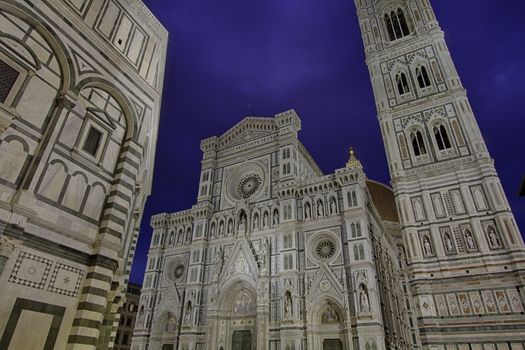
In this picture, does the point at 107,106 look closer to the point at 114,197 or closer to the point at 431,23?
the point at 114,197

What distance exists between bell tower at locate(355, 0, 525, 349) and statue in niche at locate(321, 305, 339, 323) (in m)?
4.83

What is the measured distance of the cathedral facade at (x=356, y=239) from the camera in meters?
17.5

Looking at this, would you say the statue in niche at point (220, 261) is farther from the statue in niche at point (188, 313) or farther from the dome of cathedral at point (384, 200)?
the dome of cathedral at point (384, 200)

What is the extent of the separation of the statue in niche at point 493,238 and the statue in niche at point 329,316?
32.8ft

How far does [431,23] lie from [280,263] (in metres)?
23.3

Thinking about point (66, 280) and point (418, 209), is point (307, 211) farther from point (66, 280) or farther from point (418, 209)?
point (66, 280)

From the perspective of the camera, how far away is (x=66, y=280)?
24.1 feet

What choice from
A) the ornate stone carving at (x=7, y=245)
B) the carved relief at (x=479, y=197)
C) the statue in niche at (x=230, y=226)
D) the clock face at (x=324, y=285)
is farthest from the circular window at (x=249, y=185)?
the ornate stone carving at (x=7, y=245)

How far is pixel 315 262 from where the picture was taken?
21.7 metres

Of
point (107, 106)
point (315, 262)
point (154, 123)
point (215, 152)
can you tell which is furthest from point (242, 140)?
point (107, 106)

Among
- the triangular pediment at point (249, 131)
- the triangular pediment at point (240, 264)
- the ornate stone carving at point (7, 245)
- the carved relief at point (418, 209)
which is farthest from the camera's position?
the triangular pediment at point (249, 131)

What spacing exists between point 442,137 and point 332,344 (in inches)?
621

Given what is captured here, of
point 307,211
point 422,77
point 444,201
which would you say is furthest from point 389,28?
point 307,211

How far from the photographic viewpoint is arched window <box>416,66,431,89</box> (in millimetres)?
24478
